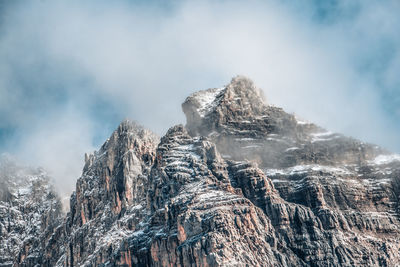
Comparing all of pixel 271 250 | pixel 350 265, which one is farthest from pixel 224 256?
pixel 350 265

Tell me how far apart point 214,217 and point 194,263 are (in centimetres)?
1504

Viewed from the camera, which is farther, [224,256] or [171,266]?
[171,266]

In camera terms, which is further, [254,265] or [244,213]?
[244,213]

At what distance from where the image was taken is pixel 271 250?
636 ft

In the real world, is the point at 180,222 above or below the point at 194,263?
above

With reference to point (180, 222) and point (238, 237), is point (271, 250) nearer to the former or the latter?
point (238, 237)

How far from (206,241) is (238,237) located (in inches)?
412

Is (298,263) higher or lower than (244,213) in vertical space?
lower

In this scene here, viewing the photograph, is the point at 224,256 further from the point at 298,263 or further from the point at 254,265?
the point at 298,263

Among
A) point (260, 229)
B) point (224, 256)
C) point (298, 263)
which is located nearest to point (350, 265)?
point (298, 263)

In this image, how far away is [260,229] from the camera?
198 m

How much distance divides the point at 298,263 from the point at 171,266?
37588 mm

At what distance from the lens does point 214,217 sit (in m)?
192

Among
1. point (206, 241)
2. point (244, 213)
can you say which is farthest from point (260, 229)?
point (206, 241)
